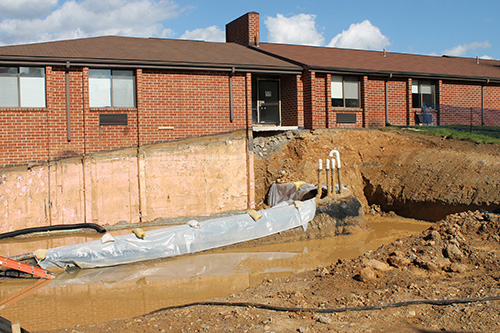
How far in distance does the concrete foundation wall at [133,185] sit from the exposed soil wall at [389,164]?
1.45 meters

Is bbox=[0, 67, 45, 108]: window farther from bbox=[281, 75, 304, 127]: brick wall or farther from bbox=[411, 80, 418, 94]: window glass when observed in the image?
bbox=[411, 80, 418, 94]: window glass

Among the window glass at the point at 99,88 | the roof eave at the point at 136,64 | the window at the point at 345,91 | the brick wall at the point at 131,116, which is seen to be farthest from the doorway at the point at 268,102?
the window glass at the point at 99,88

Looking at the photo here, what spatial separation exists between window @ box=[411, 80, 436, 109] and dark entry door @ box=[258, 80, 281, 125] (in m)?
6.96

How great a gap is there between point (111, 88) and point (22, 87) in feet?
9.58

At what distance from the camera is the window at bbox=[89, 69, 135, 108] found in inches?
641

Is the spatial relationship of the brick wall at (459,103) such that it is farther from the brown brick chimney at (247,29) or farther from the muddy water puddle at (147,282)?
the muddy water puddle at (147,282)

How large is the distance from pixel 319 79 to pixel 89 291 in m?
13.5

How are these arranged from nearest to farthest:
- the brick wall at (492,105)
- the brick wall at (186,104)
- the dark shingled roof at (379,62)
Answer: the brick wall at (186,104) < the dark shingled roof at (379,62) < the brick wall at (492,105)

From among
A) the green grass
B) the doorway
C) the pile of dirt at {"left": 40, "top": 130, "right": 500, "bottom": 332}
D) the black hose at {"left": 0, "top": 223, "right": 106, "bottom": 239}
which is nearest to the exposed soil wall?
the pile of dirt at {"left": 40, "top": 130, "right": 500, "bottom": 332}

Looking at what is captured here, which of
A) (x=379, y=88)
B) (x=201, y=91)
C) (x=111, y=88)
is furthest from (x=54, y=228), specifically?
(x=379, y=88)

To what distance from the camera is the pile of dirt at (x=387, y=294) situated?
677cm

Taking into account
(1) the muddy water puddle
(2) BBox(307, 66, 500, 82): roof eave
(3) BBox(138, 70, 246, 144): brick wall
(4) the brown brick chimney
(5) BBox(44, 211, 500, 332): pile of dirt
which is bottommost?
(1) the muddy water puddle

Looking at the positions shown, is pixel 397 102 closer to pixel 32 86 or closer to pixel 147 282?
pixel 147 282

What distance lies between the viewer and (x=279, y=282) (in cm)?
955
